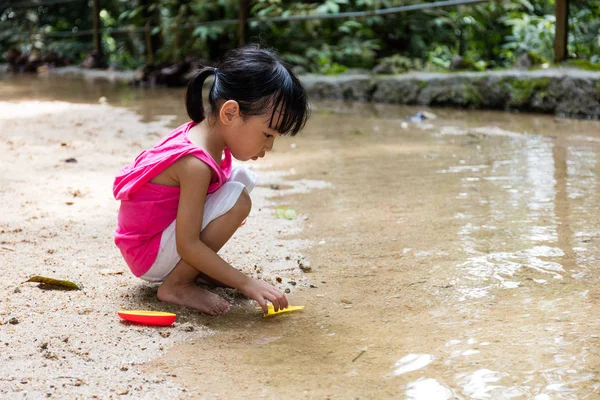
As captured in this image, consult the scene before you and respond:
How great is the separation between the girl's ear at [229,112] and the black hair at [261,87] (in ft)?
0.05

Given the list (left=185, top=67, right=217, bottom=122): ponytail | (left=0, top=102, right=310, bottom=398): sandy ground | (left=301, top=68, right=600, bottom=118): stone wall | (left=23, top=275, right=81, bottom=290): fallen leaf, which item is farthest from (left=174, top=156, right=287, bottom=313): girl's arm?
(left=301, top=68, right=600, bottom=118): stone wall

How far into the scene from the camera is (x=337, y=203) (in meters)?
2.98

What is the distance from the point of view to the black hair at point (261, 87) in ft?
6.02

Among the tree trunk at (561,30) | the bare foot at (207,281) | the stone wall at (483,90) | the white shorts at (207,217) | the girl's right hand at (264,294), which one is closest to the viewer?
the girl's right hand at (264,294)

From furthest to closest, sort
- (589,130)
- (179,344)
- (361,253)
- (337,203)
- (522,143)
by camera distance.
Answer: (589,130) < (522,143) < (337,203) < (361,253) < (179,344)

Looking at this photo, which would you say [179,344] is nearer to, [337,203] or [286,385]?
[286,385]

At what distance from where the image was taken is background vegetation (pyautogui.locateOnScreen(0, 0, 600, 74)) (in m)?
7.36

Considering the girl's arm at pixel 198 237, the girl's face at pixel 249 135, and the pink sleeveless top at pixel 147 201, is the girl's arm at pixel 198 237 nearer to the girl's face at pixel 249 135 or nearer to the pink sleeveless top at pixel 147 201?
the pink sleeveless top at pixel 147 201

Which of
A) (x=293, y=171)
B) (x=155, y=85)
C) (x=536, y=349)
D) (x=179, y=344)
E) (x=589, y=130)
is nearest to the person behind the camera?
(x=536, y=349)

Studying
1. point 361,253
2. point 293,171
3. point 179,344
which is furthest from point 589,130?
point 179,344

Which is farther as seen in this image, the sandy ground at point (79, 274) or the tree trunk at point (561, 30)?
the tree trunk at point (561, 30)

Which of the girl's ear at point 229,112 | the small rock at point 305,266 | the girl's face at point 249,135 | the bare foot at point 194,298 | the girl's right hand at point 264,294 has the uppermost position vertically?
the girl's ear at point 229,112

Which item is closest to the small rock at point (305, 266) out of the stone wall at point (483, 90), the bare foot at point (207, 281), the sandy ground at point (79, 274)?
the sandy ground at point (79, 274)

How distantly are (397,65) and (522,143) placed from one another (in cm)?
423
